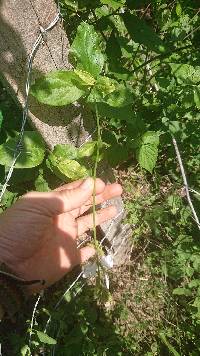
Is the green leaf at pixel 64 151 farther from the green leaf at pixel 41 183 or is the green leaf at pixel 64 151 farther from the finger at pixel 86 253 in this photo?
the finger at pixel 86 253

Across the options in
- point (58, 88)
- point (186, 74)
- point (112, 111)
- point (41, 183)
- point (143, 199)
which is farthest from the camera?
point (143, 199)

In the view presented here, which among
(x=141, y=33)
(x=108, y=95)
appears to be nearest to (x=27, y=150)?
(x=108, y=95)

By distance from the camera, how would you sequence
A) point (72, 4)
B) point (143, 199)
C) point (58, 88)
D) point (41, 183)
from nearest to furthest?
point (58, 88) < point (72, 4) < point (41, 183) < point (143, 199)

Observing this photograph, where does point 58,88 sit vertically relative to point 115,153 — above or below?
above

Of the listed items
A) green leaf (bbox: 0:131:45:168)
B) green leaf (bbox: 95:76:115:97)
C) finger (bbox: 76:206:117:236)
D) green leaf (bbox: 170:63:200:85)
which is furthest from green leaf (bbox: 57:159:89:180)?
green leaf (bbox: 170:63:200:85)

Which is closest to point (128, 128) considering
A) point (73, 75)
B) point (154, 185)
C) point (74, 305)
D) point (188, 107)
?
point (188, 107)

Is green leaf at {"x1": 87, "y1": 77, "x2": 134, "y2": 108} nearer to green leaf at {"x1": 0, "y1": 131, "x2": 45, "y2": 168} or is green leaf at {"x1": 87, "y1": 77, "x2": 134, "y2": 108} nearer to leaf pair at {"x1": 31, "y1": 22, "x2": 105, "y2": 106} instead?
leaf pair at {"x1": 31, "y1": 22, "x2": 105, "y2": 106}

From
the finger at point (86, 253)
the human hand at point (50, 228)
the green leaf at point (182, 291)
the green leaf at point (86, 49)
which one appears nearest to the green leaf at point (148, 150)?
the human hand at point (50, 228)

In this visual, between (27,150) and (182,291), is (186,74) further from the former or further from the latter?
(182,291)

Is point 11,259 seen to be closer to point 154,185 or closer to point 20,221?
point 20,221
